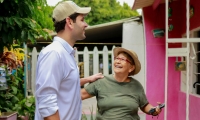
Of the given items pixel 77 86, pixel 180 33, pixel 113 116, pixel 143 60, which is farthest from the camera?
pixel 143 60

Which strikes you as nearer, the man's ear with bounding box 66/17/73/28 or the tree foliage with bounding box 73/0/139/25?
the man's ear with bounding box 66/17/73/28

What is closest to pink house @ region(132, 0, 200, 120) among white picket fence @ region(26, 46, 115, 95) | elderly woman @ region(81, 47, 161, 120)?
white picket fence @ region(26, 46, 115, 95)

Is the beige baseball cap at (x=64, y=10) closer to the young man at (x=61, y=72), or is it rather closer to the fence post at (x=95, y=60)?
→ the young man at (x=61, y=72)

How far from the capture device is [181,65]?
10.2ft

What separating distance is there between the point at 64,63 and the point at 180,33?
4.07 meters

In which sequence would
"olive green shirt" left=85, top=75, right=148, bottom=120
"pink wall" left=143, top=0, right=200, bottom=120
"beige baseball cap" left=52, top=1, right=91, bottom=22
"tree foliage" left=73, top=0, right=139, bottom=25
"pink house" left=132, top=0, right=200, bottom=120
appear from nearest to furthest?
"beige baseball cap" left=52, top=1, right=91, bottom=22 → "olive green shirt" left=85, top=75, right=148, bottom=120 → "pink house" left=132, top=0, right=200, bottom=120 → "pink wall" left=143, top=0, right=200, bottom=120 → "tree foliage" left=73, top=0, right=139, bottom=25

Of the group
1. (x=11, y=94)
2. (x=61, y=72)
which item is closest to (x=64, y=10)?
(x=61, y=72)

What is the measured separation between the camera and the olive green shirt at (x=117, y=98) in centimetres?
272

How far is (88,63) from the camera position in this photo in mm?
6941

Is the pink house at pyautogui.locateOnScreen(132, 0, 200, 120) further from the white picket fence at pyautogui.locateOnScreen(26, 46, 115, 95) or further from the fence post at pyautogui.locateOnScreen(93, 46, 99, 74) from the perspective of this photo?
the fence post at pyautogui.locateOnScreen(93, 46, 99, 74)

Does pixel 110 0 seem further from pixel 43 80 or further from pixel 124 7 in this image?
pixel 43 80

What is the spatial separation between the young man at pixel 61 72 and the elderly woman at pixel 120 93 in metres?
0.89

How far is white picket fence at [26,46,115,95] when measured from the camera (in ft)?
22.6

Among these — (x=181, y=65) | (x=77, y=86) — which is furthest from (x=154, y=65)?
(x=77, y=86)
